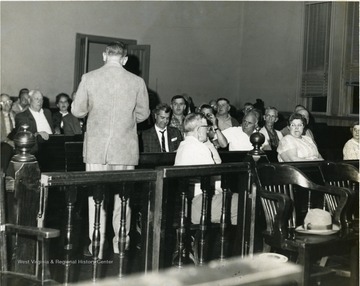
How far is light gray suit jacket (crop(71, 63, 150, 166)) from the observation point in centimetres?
361

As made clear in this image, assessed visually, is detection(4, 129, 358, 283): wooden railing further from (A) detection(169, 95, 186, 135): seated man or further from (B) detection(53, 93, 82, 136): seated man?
(B) detection(53, 93, 82, 136): seated man

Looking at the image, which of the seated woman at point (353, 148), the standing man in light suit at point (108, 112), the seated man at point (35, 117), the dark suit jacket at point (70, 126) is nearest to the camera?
the standing man in light suit at point (108, 112)

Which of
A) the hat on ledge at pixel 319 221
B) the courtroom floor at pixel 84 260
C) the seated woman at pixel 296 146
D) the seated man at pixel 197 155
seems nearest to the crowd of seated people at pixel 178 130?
the seated woman at pixel 296 146

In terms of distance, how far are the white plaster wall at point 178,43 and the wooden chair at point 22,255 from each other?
22.4 feet

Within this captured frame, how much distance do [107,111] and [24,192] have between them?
1.20m

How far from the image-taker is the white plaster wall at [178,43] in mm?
9336

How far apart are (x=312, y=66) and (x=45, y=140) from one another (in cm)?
714

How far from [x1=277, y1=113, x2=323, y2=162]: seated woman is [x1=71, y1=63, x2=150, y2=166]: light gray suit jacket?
1.81 meters

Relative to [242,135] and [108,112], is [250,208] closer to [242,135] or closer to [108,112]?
[108,112]

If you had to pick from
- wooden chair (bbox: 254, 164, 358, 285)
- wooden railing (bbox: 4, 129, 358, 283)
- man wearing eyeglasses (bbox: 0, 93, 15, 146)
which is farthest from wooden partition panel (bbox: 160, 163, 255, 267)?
man wearing eyeglasses (bbox: 0, 93, 15, 146)

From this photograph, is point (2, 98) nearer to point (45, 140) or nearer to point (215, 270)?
point (45, 140)

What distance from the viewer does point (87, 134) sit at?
3.70 metres

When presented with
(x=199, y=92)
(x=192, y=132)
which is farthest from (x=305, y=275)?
(x=199, y=92)

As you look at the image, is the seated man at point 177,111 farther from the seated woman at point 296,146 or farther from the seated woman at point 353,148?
the seated woman at point 353,148
